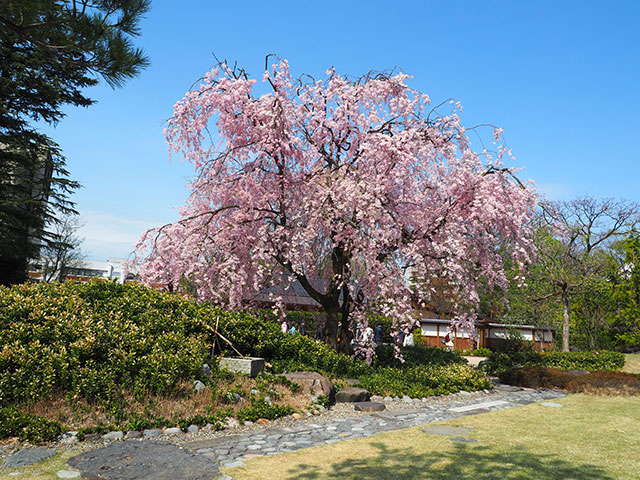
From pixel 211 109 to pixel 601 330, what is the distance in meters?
28.0

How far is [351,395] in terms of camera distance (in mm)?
10523

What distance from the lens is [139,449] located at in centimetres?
638

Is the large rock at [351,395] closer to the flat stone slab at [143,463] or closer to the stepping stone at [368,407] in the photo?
the stepping stone at [368,407]

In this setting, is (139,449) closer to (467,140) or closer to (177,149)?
(177,149)

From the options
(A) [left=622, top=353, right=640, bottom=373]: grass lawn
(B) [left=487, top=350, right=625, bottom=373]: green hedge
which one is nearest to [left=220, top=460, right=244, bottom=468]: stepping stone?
(B) [left=487, top=350, right=625, bottom=373]: green hedge

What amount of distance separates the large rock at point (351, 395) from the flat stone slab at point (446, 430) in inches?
94.7

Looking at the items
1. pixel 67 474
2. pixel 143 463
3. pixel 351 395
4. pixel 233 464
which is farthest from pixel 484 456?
pixel 67 474

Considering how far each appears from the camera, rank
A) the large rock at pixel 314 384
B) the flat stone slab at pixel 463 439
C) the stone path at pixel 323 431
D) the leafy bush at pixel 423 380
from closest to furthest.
→ the stone path at pixel 323 431
the flat stone slab at pixel 463 439
the large rock at pixel 314 384
the leafy bush at pixel 423 380

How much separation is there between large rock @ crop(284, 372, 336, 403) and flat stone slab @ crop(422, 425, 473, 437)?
261 cm

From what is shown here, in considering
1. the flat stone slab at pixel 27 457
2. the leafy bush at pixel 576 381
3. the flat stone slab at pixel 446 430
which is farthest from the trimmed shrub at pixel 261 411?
the leafy bush at pixel 576 381

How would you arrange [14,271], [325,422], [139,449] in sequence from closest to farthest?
1. [139,449]
2. [325,422]
3. [14,271]

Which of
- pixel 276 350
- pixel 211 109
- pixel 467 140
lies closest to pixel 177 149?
pixel 211 109

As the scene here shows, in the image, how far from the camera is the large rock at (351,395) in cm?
1051

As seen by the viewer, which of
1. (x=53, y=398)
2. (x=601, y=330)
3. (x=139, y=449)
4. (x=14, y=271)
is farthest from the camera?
(x=601, y=330)
